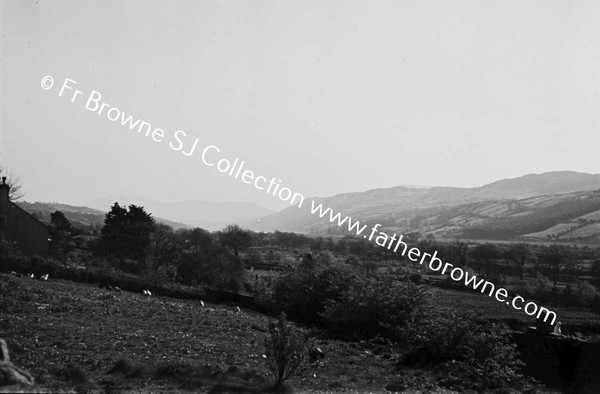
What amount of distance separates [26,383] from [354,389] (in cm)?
783

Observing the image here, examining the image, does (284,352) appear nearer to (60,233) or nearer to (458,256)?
(60,233)

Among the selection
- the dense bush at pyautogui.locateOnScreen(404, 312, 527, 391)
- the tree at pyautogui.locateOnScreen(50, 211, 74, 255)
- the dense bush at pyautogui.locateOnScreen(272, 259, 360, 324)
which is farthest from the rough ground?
the tree at pyautogui.locateOnScreen(50, 211, 74, 255)

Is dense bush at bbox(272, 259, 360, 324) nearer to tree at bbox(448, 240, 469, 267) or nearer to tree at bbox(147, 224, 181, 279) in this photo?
tree at bbox(147, 224, 181, 279)

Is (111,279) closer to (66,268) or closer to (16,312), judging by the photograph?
(66,268)

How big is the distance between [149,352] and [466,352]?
10286 millimetres

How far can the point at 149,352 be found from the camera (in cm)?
1427

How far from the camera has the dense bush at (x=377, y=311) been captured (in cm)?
2358

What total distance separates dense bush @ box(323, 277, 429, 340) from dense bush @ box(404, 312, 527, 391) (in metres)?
2.85

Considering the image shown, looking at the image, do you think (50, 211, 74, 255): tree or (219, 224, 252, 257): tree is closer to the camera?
(50, 211, 74, 255): tree

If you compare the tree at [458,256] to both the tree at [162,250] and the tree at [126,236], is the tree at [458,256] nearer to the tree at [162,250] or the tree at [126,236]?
the tree at [162,250]

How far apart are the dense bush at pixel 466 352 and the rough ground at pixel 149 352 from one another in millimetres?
851

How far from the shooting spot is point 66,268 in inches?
1227

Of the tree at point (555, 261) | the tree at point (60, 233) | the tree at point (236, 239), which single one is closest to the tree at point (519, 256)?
the tree at point (555, 261)

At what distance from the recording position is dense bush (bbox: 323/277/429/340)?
23578 mm
